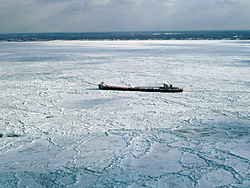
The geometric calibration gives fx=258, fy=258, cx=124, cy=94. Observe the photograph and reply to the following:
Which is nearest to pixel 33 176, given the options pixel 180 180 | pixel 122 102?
pixel 180 180

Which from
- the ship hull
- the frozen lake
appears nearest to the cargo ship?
the ship hull

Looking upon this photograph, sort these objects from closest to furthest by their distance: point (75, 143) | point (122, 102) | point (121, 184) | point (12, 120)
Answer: point (121, 184), point (75, 143), point (12, 120), point (122, 102)

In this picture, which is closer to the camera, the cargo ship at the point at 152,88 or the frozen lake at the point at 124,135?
the frozen lake at the point at 124,135

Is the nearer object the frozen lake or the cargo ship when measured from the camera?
the frozen lake

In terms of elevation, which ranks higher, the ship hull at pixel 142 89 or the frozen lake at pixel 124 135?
the ship hull at pixel 142 89

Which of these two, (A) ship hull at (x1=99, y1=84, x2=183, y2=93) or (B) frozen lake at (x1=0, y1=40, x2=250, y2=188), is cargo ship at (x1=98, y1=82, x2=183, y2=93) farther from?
(B) frozen lake at (x1=0, y1=40, x2=250, y2=188)

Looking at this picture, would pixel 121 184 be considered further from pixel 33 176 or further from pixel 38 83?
pixel 38 83

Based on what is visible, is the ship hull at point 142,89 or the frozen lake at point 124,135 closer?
the frozen lake at point 124,135

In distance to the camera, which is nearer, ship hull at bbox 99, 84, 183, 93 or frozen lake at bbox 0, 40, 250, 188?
frozen lake at bbox 0, 40, 250, 188

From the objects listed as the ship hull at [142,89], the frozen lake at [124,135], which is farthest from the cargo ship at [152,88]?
the frozen lake at [124,135]

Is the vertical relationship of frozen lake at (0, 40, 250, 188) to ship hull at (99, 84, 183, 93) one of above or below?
below

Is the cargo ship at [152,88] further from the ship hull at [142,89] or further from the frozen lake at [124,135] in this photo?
the frozen lake at [124,135]
